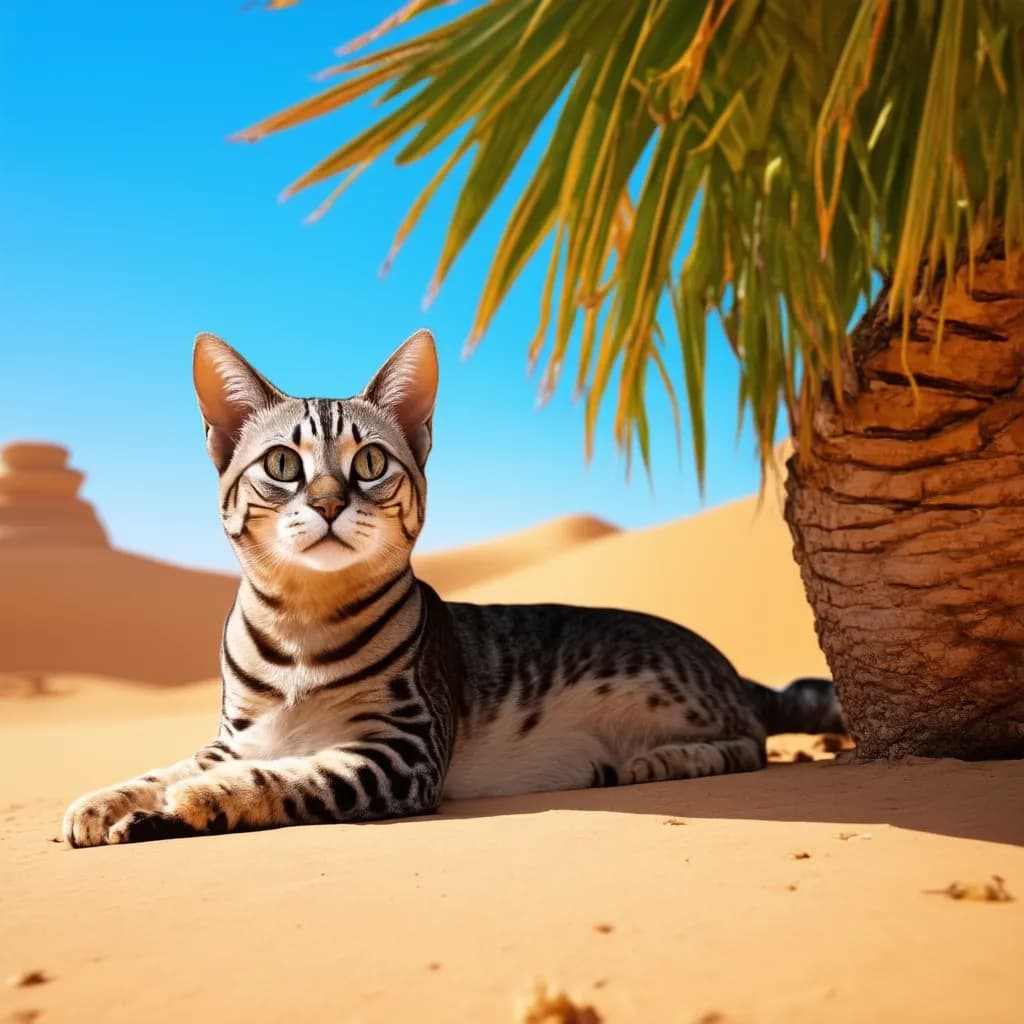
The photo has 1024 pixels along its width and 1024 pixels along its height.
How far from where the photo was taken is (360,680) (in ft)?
11.3

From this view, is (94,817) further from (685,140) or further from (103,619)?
(103,619)

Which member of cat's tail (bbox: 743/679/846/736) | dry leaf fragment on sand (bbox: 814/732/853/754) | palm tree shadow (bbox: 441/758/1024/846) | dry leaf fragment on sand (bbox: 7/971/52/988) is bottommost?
dry leaf fragment on sand (bbox: 7/971/52/988)

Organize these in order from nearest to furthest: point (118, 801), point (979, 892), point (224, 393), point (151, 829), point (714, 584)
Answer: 1. point (979, 892)
2. point (151, 829)
3. point (118, 801)
4. point (224, 393)
5. point (714, 584)

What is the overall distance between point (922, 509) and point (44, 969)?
Result: 121 inches

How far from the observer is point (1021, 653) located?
147 inches

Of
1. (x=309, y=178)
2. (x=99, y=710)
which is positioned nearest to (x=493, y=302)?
(x=309, y=178)

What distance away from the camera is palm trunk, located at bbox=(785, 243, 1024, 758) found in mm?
3697

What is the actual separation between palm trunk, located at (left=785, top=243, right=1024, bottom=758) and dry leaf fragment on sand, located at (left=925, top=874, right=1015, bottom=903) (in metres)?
1.93

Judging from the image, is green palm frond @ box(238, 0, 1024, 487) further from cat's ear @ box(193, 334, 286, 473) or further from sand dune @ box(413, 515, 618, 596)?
sand dune @ box(413, 515, 618, 596)

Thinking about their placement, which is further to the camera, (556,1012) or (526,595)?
(526,595)

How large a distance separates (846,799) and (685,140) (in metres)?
2.23

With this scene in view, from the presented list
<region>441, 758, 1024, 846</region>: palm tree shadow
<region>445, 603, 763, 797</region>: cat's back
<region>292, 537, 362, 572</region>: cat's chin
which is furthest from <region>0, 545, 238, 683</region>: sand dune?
<region>441, 758, 1024, 846</region>: palm tree shadow

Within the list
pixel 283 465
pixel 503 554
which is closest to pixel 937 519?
pixel 283 465

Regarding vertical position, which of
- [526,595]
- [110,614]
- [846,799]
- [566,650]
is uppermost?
[110,614]
